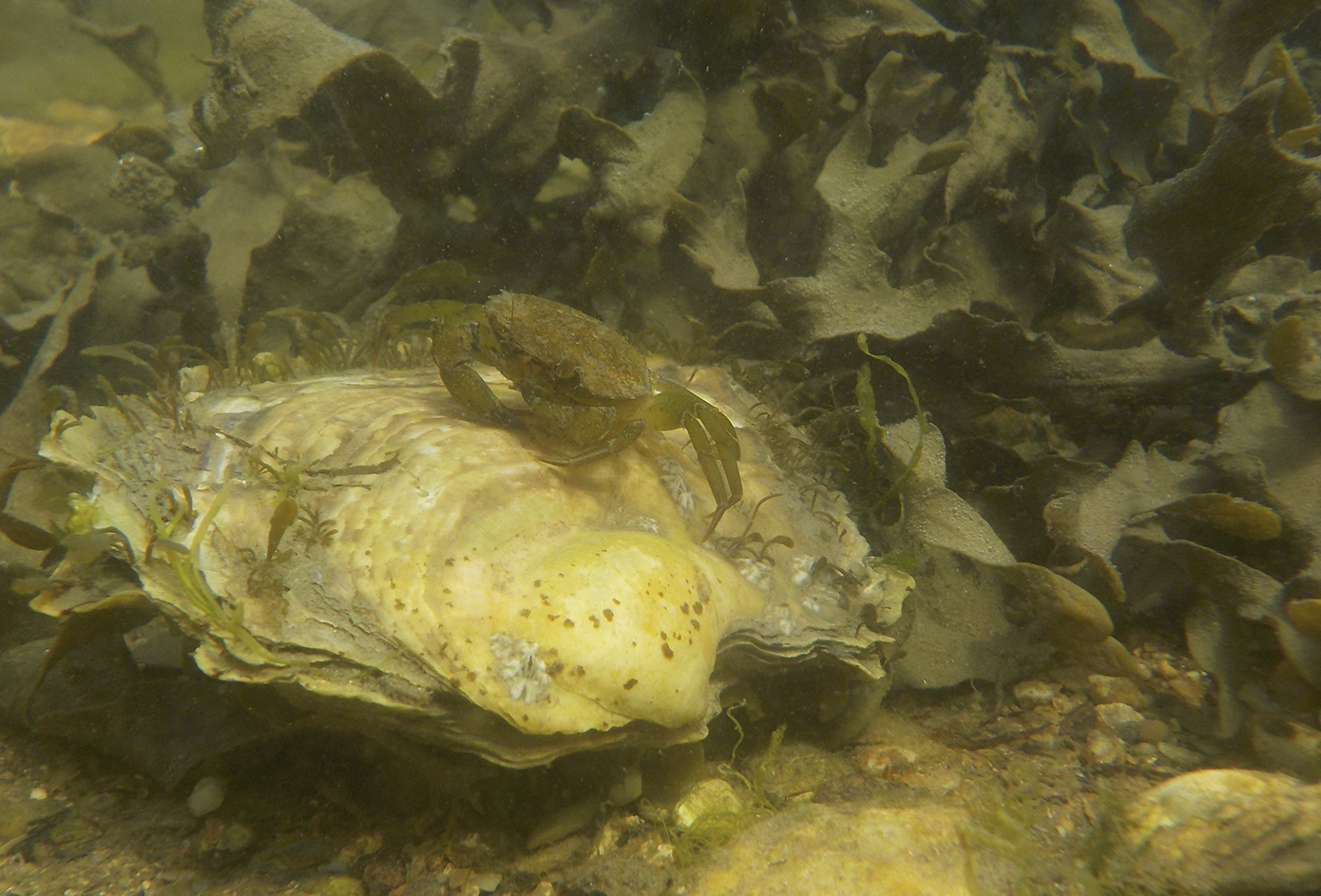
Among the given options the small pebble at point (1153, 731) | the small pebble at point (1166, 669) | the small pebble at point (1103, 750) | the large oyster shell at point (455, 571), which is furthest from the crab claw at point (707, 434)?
the small pebble at point (1166, 669)

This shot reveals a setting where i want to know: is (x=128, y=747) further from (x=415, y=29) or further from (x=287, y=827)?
(x=415, y=29)

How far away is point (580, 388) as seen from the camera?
7.58 ft

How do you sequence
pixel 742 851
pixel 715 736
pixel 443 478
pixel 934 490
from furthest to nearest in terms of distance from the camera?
1. pixel 934 490
2. pixel 715 736
3. pixel 443 478
4. pixel 742 851

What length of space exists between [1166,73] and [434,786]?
5.61 meters

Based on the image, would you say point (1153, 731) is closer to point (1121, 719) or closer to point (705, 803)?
point (1121, 719)

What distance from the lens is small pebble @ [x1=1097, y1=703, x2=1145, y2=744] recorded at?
2076 mm

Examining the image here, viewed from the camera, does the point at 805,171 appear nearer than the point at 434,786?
No

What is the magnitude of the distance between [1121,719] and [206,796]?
317 centimetres

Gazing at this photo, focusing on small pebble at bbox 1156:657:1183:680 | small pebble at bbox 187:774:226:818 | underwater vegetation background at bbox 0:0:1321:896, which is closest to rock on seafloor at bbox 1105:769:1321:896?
underwater vegetation background at bbox 0:0:1321:896

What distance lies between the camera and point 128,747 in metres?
2.12

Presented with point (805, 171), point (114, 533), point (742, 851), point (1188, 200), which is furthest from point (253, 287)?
point (1188, 200)

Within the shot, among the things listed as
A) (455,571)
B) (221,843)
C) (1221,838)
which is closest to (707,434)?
(455,571)

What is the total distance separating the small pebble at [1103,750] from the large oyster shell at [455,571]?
745 millimetres

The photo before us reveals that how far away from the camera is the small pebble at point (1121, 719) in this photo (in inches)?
81.7
